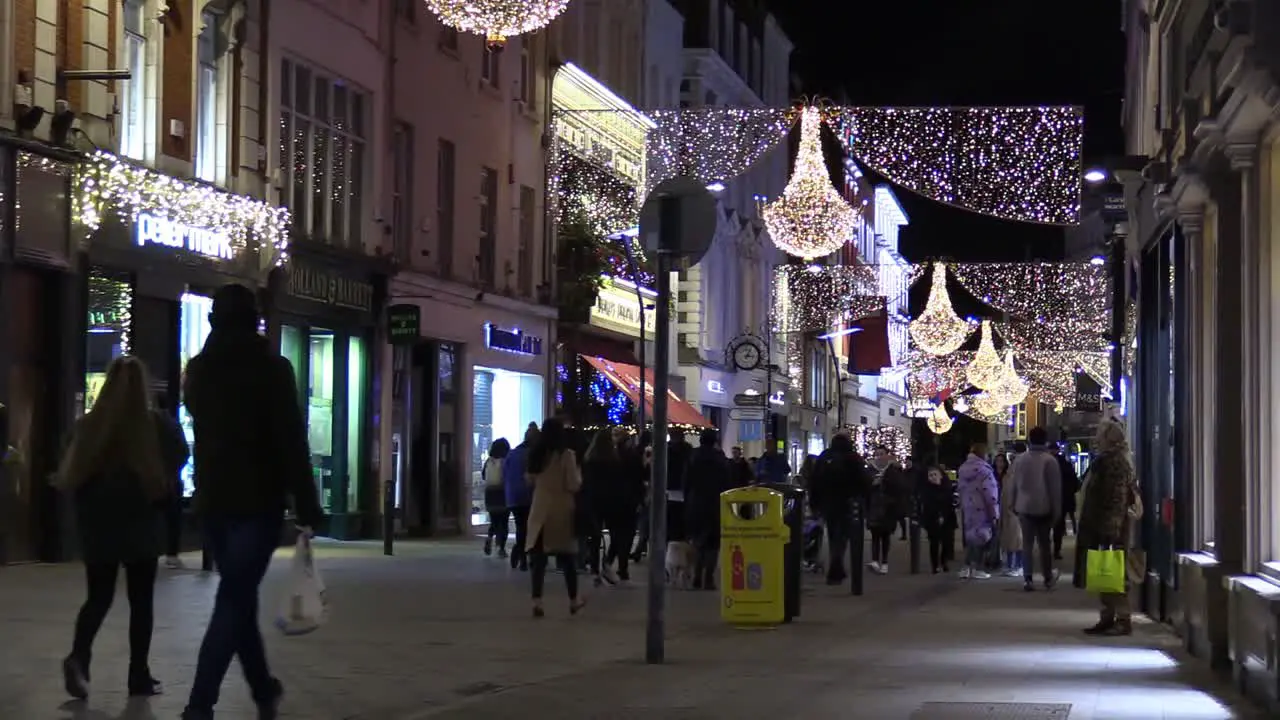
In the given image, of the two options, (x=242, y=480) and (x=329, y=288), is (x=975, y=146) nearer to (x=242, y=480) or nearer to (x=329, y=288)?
(x=329, y=288)

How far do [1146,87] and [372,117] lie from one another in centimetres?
1297

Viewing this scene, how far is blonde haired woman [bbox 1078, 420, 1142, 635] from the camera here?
18.5m

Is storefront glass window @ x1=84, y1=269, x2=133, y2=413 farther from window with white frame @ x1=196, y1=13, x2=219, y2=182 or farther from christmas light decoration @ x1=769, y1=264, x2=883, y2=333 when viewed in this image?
christmas light decoration @ x1=769, y1=264, x2=883, y2=333

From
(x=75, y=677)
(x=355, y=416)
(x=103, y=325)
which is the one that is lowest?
(x=75, y=677)

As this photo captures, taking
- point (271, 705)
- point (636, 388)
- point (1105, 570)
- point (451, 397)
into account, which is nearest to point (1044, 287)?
point (636, 388)

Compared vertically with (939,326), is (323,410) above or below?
below

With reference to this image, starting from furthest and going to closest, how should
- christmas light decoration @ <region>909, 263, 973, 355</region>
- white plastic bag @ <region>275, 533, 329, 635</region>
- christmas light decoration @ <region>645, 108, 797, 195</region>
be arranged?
christmas light decoration @ <region>909, 263, 973, 355</region>
christmas light decoration @ <region>645, 108, 797, 195</region>
white plastic bag @ <region>275, 533, 329, 635</region>

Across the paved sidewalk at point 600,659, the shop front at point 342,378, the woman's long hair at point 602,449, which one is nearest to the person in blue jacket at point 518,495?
the woman's long hair at point 602,449

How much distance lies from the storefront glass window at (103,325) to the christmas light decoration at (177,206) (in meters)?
0.75

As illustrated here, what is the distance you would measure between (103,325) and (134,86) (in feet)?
9.83

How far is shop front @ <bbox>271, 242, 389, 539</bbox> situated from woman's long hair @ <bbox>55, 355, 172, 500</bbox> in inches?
801

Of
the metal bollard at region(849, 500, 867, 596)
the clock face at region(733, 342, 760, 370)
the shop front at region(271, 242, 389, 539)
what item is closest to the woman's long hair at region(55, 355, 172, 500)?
the metal bollard at region(849, 500, 867, 596)

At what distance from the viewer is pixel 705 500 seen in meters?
23.6

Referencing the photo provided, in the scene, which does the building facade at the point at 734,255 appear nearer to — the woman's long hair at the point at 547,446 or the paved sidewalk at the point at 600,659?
the paved sidewalk at the point at 600,659
